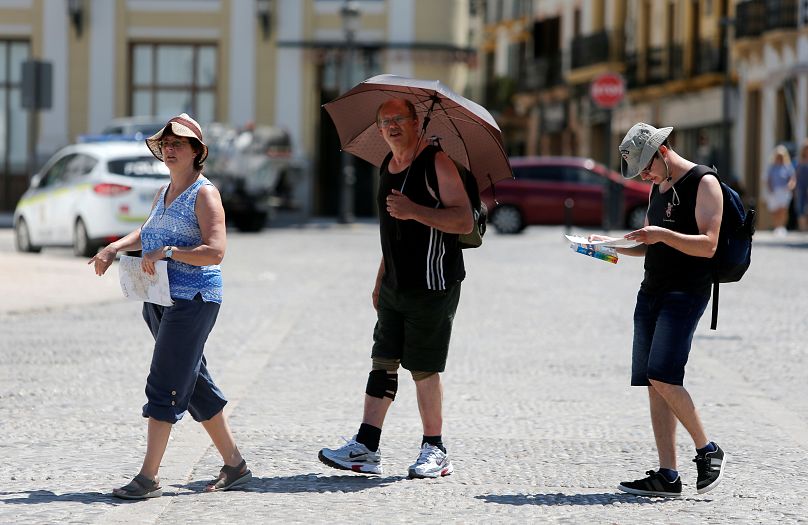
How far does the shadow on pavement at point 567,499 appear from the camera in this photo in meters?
6.52

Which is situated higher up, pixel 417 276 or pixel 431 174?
pixel 431 174

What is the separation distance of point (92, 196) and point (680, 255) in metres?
16.8

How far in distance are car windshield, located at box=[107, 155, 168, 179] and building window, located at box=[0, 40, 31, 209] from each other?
20557mm

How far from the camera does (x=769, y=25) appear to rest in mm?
43000

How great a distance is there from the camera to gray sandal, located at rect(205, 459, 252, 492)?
6.66 metres

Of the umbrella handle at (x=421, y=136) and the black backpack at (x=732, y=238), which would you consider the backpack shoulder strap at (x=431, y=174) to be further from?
the black backpack at (x=732, y=238)

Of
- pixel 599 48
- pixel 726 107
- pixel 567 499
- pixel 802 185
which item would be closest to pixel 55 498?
pixel 567 499

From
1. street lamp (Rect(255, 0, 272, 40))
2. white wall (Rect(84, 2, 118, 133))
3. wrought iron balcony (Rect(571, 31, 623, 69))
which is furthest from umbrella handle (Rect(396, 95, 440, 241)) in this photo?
wrought iron balcony (Rect(571, 31, 623, 69))

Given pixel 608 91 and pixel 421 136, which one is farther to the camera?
pixel 608 91

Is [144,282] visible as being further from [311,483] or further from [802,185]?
[802,185]

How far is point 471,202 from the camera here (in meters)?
7.10

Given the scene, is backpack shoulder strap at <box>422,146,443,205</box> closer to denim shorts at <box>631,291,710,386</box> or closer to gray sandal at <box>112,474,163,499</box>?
denim shorts at <box>631,291,710,386</box>

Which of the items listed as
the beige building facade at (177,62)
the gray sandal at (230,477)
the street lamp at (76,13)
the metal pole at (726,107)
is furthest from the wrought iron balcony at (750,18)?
the gray sandal at (230,477)

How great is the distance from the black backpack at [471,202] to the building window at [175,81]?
1424 inches
